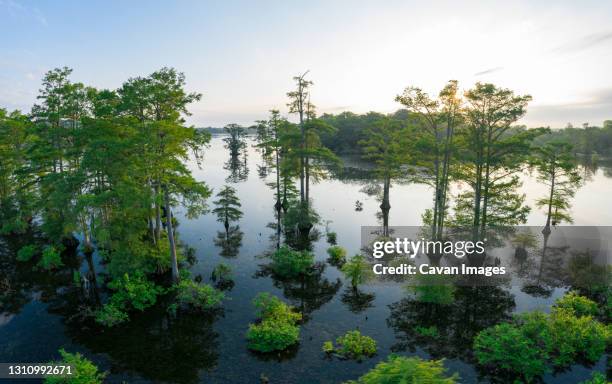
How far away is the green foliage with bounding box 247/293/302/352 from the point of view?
15.8 meters

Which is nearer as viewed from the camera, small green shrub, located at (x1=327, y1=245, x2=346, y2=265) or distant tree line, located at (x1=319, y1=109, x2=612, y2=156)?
small green shrub, located at (x1=327, y1=245, x2=346, y2=265)

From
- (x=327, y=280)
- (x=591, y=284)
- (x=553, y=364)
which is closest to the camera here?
(x=553, y=364)

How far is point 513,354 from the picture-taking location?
1388 centimetres

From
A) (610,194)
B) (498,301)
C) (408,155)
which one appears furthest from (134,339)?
(610,194)

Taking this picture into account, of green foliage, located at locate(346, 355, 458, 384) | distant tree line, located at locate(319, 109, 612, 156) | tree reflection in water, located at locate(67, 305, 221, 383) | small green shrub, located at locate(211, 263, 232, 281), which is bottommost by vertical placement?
tree reflection in water, located at locate(67, 305, 221, 383)

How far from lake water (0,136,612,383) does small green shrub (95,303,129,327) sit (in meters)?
0.48

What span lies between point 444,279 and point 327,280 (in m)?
8.01

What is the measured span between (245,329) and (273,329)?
239 cm

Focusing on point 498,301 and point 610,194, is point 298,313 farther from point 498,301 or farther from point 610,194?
point 610,194

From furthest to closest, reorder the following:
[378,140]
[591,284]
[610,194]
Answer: [610,194] < [378,140] < [591,284]

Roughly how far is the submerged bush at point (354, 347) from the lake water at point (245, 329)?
37 centimetres

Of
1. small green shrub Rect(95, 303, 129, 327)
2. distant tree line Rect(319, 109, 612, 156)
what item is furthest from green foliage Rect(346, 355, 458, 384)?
distant tree line Rect(319, 109, 612, 156)

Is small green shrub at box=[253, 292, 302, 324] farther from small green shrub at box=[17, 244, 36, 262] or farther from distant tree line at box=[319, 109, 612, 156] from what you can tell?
distant tree line at box=[319, 109, 612, 156]

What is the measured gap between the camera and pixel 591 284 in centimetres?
2172
